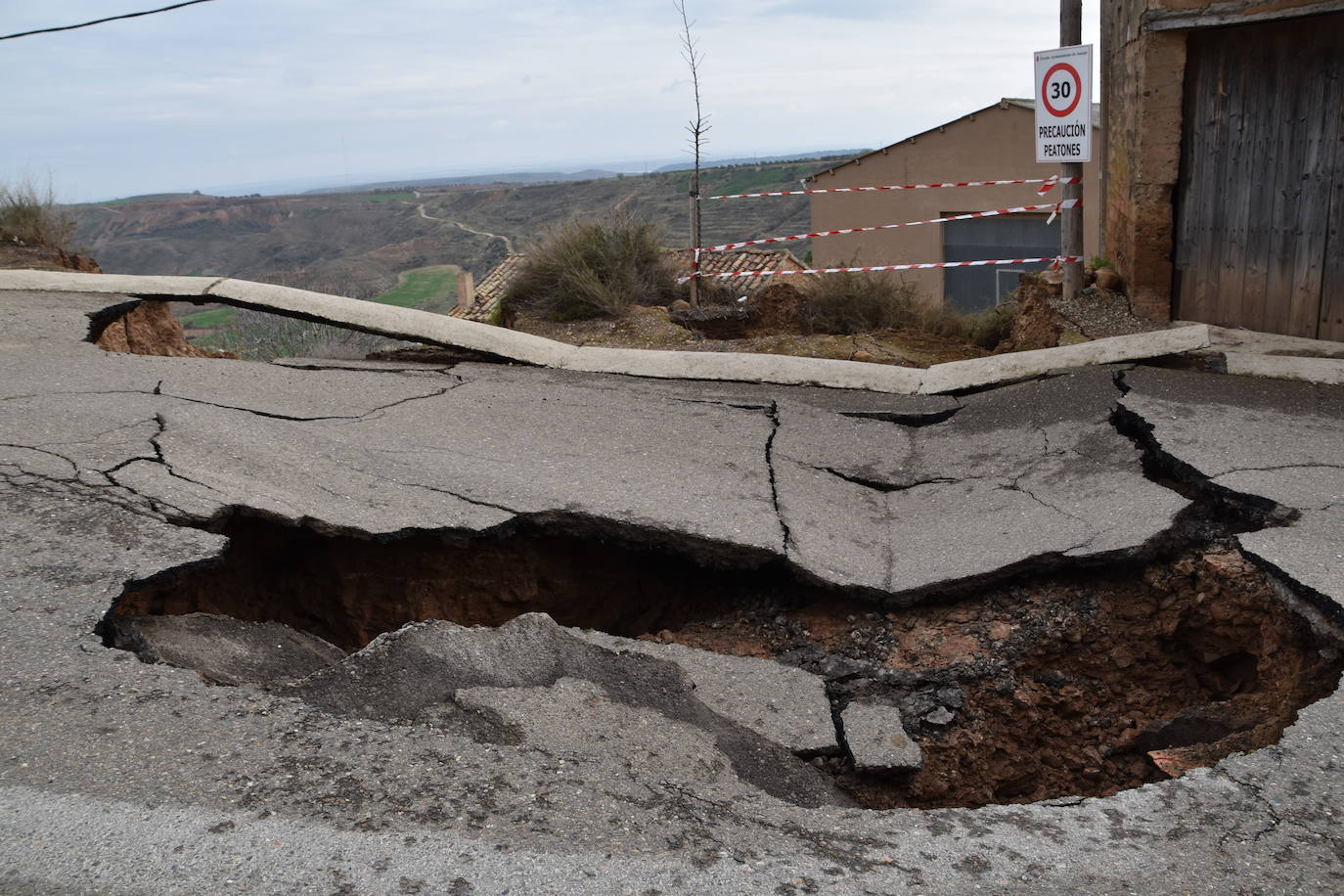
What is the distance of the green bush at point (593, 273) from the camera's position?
36.6 ft

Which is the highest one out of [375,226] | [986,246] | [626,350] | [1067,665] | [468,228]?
[626,350]

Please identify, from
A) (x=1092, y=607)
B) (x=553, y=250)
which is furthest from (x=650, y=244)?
(x=1092, y=607)

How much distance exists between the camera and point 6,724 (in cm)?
302

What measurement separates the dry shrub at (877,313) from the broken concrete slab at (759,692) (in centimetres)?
708

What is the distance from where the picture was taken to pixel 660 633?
182 inches

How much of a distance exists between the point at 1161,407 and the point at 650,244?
744 cm

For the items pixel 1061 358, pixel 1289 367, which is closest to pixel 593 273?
pixel 1061 358

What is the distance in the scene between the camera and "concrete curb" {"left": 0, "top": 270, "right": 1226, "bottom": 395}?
672 centimetres

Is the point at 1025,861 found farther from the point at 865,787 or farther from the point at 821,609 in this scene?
the point at 821,609

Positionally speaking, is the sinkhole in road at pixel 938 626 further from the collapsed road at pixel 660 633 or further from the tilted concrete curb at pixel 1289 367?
the tilted concrete curb at pixel 1289 367

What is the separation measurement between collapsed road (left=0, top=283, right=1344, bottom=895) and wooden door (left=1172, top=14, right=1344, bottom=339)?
1635 millimetres

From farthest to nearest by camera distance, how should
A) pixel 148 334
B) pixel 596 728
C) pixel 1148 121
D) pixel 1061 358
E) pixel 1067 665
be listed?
pixel 148 334
pixel 1148 121
pixel 1061 358
pixel 1067 665
pixel 596 728

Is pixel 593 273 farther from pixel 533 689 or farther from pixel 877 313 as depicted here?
pixel 533 689

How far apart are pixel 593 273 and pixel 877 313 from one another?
9.93 ft
